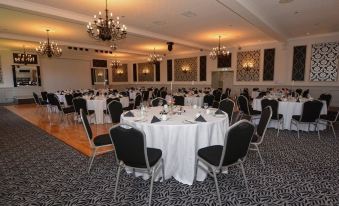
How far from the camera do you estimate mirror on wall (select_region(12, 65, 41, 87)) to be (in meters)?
13.9

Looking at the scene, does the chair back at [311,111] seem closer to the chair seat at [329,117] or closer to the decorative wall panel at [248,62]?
the chair seat at [329,117]

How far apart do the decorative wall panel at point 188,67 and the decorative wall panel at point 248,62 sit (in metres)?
3.32

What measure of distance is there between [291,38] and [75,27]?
33.6 ft

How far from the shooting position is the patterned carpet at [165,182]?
2641mm

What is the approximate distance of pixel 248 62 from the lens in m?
12.5

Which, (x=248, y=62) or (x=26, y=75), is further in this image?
(x=26, y=75)

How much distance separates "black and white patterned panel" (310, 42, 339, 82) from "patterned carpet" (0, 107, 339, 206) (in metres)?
7.14

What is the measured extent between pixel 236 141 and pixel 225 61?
11.9 m

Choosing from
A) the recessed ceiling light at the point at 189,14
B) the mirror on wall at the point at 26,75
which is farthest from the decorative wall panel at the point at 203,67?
the mirror on wall at the point at 26,75

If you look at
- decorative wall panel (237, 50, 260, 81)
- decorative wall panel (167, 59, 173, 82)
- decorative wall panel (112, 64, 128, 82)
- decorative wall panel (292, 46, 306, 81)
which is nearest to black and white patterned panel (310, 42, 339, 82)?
decorative wall panel (292, 46, 306, 81)

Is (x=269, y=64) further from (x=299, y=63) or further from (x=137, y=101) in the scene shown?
(x=137, y=101)

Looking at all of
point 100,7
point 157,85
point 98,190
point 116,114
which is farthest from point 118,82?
point 98,190

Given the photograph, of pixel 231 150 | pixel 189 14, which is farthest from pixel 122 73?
pixel 231 150

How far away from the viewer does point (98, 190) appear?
9.44 feet
